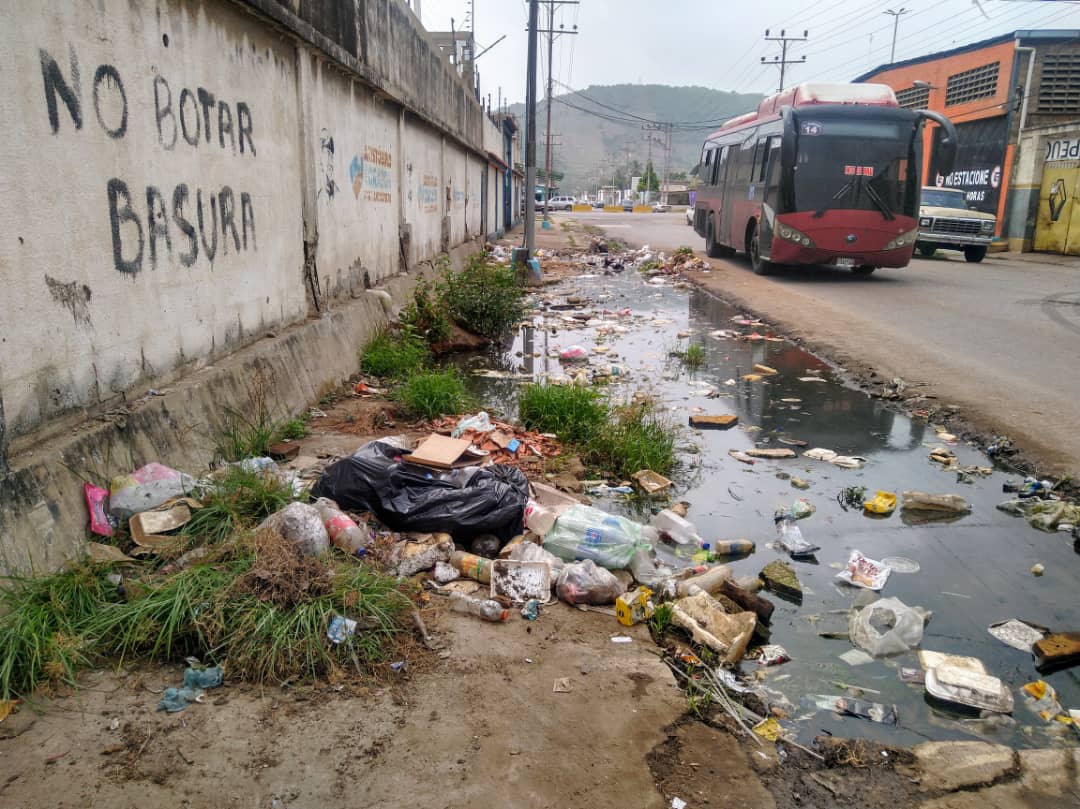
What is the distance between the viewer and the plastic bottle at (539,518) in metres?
3.91

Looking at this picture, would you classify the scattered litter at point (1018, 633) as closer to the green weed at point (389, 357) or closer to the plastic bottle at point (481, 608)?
the plastic bottle at point (481, 608)

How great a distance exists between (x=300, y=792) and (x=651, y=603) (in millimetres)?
1748

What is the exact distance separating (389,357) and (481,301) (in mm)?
2329

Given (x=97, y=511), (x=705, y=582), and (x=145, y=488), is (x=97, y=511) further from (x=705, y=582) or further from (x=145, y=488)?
(x=705, y=582)

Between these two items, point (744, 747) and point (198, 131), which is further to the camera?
point (198, 131)

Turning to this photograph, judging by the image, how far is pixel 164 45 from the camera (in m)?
4.10

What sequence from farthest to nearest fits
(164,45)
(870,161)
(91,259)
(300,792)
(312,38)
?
1. (870,161)
2. (312,38)
3. (164,45)
4. (91,259)
5. (300,792)

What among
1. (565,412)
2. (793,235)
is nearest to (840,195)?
(793,235)

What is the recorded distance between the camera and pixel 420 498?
388cm

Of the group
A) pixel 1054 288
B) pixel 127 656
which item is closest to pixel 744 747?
pixel 127 656

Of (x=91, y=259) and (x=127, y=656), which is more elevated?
(x=91, y=259)

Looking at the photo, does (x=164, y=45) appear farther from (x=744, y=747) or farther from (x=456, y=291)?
(x=456, y=291)

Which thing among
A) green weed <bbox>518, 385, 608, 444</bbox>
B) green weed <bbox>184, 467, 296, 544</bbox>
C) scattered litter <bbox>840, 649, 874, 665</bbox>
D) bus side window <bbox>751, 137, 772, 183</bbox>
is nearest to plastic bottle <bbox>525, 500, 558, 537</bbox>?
green weed <bbox>184, 467, 296, 544</bbox>

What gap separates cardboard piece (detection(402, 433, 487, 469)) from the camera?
4.20m
